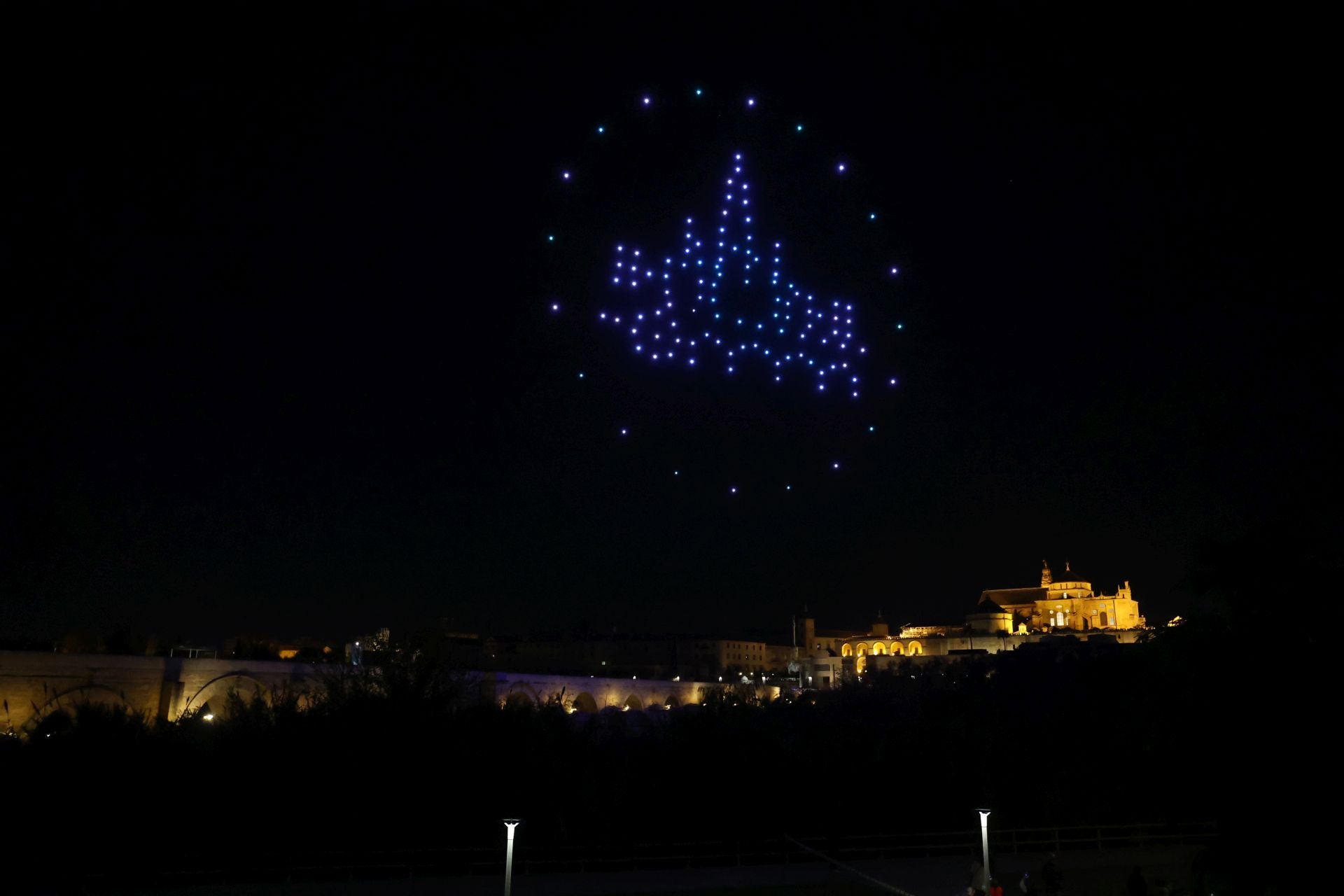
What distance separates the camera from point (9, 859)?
17.3 meters

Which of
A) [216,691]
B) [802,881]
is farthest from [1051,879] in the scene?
[216,691]

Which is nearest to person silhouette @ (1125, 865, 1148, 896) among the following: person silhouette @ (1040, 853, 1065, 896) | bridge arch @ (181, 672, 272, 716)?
person silhouette @ (1040, 853, 1065, 896)

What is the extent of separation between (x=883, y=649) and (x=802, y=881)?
103 meters

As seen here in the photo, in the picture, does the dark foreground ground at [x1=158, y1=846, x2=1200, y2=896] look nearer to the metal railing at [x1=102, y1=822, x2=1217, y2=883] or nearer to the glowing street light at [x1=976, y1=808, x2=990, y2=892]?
the metal railing at [x1=102, y1=822, x2=1217, y2=883]

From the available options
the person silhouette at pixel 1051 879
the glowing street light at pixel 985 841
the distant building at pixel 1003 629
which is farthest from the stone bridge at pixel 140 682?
the distant building at pixel 1003 629

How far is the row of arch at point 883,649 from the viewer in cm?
11331

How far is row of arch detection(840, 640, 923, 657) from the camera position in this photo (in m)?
113

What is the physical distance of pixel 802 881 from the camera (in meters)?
16.3

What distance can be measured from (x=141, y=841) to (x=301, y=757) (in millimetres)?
3855

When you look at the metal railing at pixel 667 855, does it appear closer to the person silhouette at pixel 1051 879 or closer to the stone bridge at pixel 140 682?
the person silhouette at pixel 1051 879

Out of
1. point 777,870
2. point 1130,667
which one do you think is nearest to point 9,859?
point 777,870

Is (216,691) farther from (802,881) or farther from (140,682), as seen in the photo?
(802,881)

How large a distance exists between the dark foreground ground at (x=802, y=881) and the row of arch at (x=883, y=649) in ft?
312

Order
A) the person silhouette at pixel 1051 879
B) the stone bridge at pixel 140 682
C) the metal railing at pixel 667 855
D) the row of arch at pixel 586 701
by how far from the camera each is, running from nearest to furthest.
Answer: the person silhouette at pixel 1051 879, the metal railing at pixel 667 855, the stone bridge at pixel 140 682, the row of arch at pixel 586 701
